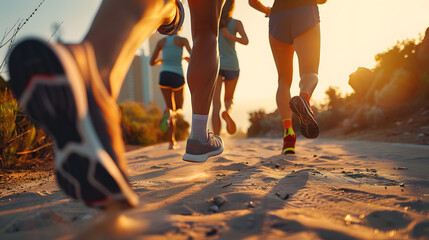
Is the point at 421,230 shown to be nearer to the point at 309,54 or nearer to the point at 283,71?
the point at 309,54

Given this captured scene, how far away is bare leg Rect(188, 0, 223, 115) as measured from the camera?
1.62m

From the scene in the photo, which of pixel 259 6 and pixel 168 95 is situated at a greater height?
pixel 259 6

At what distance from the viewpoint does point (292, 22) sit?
2.71 meters

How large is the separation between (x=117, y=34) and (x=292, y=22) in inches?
85.7

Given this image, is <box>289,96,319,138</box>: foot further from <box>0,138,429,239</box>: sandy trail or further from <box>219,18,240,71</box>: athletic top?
<box>219,18,240,71</box>: athletic top

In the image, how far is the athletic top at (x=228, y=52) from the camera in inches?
162

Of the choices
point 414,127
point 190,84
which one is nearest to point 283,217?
point 190,84

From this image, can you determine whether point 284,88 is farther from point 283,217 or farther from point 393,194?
point 283,217

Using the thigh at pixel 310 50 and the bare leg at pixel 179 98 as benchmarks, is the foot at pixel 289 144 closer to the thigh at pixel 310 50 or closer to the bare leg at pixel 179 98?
the thigh at pixel 310 50

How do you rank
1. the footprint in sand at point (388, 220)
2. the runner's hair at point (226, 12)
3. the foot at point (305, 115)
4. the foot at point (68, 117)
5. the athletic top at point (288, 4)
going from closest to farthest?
the foot at point (68, 117)
the footprint in sand at point (388, 220)
the foot at point (305, 115)
the athletic top at point (288, 4)
the runner's hair at point (226, 12)

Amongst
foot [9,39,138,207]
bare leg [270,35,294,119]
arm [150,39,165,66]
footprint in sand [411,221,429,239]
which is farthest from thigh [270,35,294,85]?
arm [150,39,165,66]

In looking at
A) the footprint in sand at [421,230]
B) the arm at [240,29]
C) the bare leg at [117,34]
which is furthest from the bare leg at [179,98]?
the footprint in sand at [421,230]

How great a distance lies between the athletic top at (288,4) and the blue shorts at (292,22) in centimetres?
4

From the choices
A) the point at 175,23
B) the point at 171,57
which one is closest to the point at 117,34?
the point at 175,23
